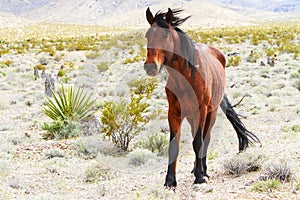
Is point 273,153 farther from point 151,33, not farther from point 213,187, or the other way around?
point 151,33

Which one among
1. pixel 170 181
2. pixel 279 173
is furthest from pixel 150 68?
pixel 279 173

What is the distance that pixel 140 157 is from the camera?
7008mm

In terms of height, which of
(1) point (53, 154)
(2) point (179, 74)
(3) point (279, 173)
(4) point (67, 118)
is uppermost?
(2) point (179, 74)

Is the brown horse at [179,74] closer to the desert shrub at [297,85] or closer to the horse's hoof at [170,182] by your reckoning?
the horse's hoof at [170,182]

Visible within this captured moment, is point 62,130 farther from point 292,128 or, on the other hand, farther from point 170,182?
point 292,128

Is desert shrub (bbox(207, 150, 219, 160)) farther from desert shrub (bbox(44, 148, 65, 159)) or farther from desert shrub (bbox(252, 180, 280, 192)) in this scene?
desert shrub (bbox(44, 148, 65, 159))

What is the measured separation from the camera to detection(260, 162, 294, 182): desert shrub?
5078 mm

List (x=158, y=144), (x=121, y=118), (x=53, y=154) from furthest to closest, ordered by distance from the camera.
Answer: (x=121, y=118) < (x=158, y=144) < (x=53, y=154)

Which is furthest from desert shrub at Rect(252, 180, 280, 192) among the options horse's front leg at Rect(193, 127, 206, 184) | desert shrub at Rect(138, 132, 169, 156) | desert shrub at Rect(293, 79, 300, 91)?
desert shrub at Rect(293, 79, 300, 91)

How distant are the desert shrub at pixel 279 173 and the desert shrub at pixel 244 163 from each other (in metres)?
0.52

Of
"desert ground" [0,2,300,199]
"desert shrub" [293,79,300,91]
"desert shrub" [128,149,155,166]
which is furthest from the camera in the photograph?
"desert shrub" [293,79,300,91]

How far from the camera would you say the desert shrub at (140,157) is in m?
6.94

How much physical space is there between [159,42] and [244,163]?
2.49 meters

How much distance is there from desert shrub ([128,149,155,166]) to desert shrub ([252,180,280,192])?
98.2 inches
